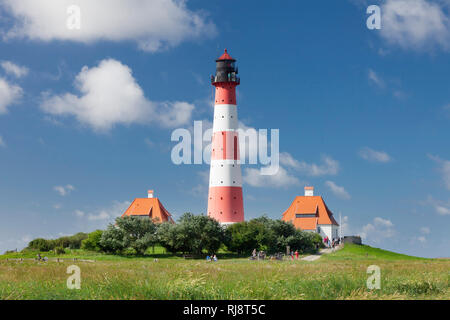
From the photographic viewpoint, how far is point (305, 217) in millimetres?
90125

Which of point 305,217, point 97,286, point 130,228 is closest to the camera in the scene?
point 97,286

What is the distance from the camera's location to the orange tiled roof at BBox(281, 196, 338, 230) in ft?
290

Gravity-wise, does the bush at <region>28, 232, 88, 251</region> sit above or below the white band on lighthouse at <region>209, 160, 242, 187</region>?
below

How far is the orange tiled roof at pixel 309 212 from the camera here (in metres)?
88.5

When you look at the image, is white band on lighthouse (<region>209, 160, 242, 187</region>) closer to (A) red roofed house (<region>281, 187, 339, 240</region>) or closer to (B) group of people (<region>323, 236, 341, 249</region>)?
(B) group of people (<region>323, 236, 341, 249</region>)

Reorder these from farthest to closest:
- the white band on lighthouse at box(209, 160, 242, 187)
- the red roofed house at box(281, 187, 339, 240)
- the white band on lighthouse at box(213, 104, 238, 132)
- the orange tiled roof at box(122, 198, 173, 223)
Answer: the red roofed house at box(281, 187, 339, 240)
the orange tiled roof at box(122, 198, 173, 223)
the white band on lighthouse at box(213, 104, 238, 132)
the white band on lighthouse at box(209, 160, 242, 187)

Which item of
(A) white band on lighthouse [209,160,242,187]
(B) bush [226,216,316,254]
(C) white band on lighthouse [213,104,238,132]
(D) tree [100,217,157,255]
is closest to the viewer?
(D) tree [100,217,157,255]

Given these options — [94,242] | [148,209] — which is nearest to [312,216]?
[148,209]

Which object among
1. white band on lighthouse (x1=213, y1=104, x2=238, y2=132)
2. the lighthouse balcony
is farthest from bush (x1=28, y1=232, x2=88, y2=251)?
the lighthouse balcony
